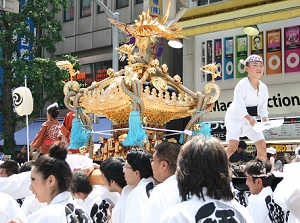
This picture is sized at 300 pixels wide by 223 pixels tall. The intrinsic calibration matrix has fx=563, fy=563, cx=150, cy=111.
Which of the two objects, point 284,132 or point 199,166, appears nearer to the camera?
point 199,166

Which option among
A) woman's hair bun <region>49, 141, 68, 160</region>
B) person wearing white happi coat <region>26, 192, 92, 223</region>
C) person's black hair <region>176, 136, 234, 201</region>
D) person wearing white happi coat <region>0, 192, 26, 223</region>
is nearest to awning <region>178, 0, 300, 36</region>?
woman's hair bun <region>49, 141, 68, 160</region>

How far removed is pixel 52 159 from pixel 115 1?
17771 millimetres

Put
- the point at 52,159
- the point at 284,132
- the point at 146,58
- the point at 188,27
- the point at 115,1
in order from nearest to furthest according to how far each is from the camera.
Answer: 1. the point at 52,159
2. the point at 146,58
3. the point at 284,132
4. the point at 188,27
5. the point at 115,1

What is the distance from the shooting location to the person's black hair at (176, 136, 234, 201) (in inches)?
101

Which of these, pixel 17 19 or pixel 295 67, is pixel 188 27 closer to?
pixel 295 67

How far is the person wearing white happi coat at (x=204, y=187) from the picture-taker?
254cm

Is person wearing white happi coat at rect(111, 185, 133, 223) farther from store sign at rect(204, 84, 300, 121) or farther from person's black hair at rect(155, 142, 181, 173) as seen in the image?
store sign at rect(204, 84, 300, 121)

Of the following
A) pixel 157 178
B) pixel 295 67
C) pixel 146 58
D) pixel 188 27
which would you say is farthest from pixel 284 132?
pixel 157 178

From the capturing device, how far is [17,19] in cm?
1741

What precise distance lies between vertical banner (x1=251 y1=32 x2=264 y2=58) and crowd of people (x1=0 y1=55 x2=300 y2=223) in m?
9.02

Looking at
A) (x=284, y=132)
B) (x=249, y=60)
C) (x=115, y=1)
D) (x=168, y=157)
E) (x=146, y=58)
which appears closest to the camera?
(x=168, y=157)

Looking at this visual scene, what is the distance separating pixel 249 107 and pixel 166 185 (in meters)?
3.19

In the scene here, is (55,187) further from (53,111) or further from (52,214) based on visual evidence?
(53,111)

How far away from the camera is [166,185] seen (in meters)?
3.36
